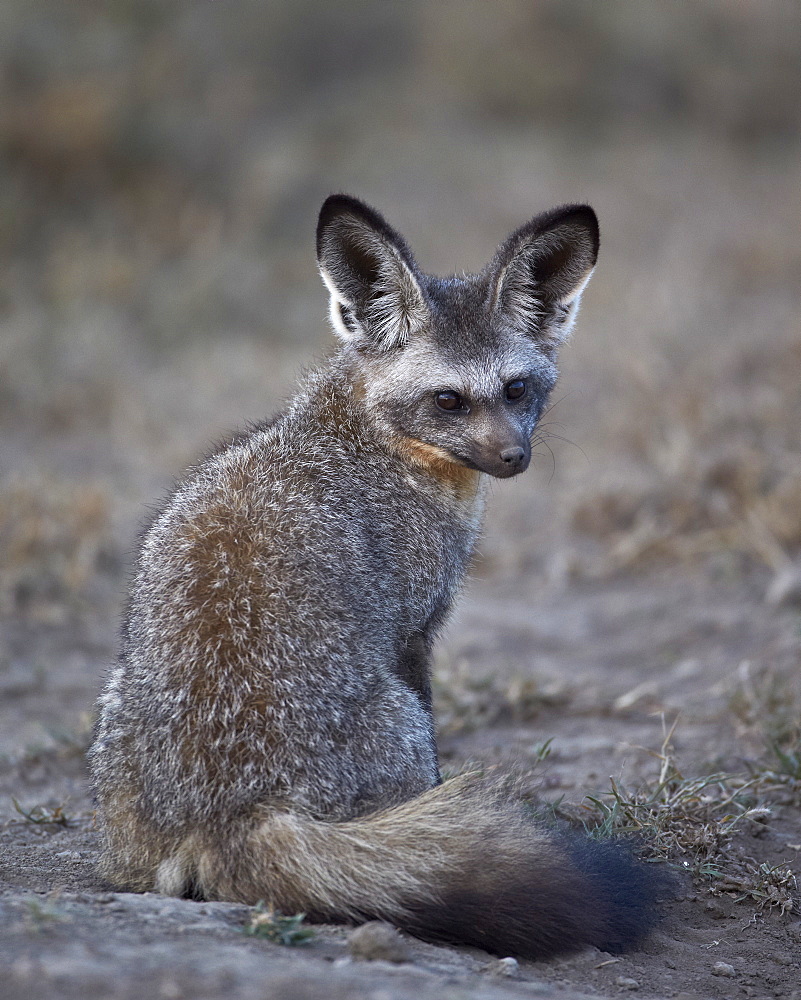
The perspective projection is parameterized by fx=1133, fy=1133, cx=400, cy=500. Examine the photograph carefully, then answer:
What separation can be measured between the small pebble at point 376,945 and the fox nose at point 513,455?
175cm

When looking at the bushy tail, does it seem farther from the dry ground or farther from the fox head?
the fox head

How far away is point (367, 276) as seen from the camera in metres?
4.32

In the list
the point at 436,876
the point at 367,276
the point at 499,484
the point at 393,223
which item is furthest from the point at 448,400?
the point at 393,223

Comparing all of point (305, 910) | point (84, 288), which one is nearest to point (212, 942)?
point (305, 910)

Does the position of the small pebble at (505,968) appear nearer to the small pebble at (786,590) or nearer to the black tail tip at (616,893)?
the black tail tip at (616,893)

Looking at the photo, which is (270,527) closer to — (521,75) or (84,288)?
(84,288)

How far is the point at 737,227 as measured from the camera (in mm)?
13062

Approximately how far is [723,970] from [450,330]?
7.86 ft

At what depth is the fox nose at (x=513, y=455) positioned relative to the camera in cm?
Answer: 410

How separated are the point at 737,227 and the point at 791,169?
12.8ft

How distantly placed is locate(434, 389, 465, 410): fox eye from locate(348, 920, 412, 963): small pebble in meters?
1.97

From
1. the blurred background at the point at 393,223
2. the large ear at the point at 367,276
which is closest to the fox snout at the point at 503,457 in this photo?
the large ear at the point at 367,276

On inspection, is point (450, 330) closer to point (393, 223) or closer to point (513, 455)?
point (513, 455)

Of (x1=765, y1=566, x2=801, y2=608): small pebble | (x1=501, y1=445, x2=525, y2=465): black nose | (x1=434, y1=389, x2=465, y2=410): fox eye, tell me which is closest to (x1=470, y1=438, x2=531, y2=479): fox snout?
(x1=501, y1=445, x2=525, y2=465): black nose
